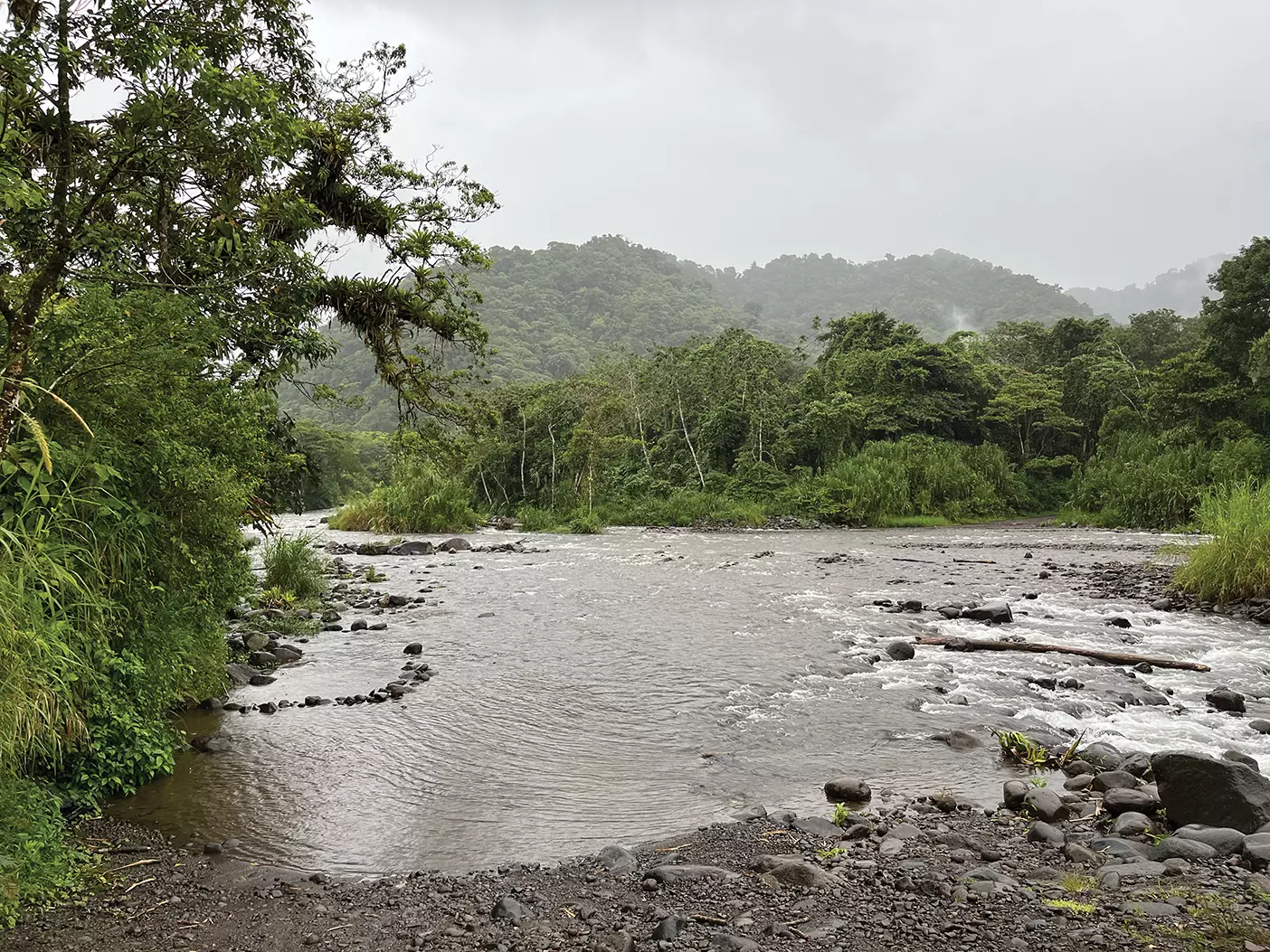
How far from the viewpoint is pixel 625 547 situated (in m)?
27.7

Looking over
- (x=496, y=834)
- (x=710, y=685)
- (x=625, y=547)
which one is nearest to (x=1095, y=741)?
(x=710, y=685)

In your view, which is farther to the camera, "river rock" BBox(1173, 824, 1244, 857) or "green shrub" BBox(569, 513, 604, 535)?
"green shrub" BBox(569, 513, 604, 535)

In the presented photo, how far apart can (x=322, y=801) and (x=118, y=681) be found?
189 cm

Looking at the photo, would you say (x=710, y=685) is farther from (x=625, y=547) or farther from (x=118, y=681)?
(x=625, y=547)

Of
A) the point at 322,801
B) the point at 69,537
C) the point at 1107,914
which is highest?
the point at 69,537

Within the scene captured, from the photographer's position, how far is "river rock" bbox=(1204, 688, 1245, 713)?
25.6 ft

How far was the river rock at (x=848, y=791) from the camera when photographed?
600 centimetres

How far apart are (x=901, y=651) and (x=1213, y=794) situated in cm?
575

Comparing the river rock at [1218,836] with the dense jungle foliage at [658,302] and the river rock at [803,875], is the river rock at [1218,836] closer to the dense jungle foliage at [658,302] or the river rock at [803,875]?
the river rock at [803,875]

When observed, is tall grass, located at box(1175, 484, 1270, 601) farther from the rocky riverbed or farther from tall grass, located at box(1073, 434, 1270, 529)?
tall grass, located at box(1073, 434, 1270, 529)

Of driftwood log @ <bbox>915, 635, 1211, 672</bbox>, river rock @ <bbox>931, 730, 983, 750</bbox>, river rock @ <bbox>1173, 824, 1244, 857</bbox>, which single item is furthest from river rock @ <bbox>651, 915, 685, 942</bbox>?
driftwood log @ <bbox>915, 635, 1211, 672</bbox>

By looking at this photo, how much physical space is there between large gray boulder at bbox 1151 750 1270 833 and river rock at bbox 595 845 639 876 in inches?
148

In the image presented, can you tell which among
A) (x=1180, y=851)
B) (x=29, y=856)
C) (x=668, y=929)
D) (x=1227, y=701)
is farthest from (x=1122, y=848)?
(x=29, y=856)

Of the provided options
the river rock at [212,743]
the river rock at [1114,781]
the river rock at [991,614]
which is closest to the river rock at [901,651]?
the river rock at [991,614]
